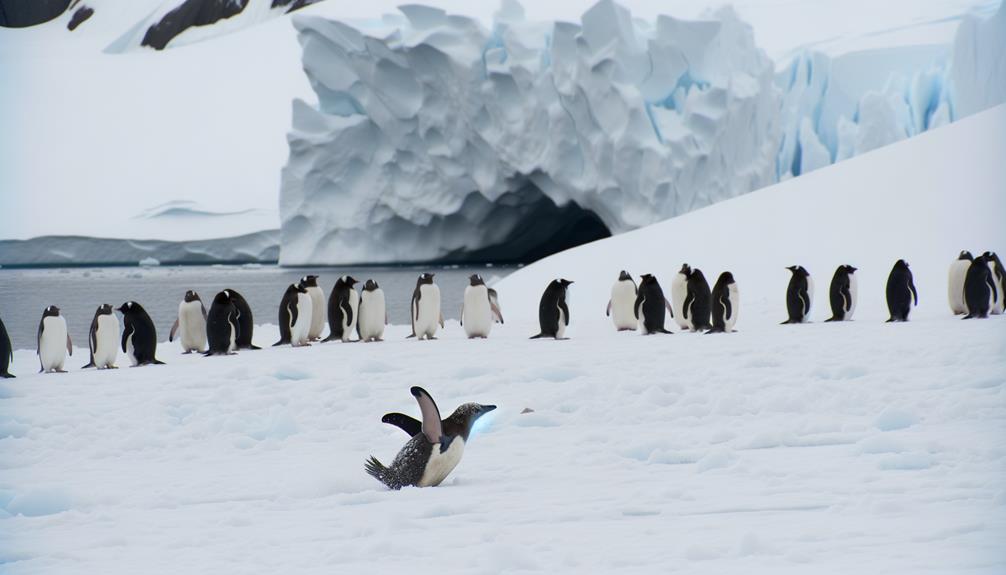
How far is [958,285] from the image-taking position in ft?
26.8

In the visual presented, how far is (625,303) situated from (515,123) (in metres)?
12.7

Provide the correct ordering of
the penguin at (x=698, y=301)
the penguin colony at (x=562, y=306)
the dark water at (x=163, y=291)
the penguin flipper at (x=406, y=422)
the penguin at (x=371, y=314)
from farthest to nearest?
the dark water at (x=163, y=291) < the penguin at (x=371, y=314) < the penguin at (x=698, y=301) < the penguin colony at (x=562, y=306) < the penguin flipper at (x=406, y=422)

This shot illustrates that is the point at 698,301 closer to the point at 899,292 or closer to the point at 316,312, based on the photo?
the point at 899,292

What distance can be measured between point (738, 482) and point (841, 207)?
9.19m

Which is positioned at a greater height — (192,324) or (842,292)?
(842,292)

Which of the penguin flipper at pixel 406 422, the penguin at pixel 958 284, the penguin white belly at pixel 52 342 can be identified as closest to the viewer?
the penguin flipper at pixel 406 422

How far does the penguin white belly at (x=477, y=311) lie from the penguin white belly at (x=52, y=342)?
2779mm

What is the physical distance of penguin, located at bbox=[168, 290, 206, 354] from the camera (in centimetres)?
806

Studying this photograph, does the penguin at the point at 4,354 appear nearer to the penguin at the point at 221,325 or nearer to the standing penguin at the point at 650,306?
the penguin at the point at 221,325

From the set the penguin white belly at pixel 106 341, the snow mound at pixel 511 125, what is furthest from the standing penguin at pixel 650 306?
the snow mound at pixel 511 125

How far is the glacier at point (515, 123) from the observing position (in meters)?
19.8

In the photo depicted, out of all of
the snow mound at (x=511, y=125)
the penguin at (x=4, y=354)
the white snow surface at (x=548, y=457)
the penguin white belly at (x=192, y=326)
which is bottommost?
the white snow surface at (x=548, y=457)

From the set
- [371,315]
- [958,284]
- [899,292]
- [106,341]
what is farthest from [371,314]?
[958,284]

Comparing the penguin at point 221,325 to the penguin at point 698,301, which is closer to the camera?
the penguin at point 221,325
